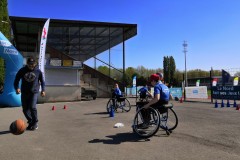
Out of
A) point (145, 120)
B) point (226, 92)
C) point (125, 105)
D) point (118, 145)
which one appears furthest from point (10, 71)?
point (226, 92)

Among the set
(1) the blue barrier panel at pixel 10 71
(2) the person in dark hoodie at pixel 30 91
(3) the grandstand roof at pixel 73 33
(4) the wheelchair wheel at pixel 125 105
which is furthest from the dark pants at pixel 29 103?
(3) the grandstand roof at pixel 73 33

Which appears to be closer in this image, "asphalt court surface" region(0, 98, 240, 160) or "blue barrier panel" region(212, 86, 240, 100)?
"asphalt court surface" region(0, 98, 240, 160)

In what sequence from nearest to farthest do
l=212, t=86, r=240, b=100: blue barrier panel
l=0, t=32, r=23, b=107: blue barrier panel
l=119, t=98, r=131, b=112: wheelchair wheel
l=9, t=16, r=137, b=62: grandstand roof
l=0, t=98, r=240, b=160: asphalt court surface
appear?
l=0, t=98, r=240, b=160: asphalt court surface < l=119, t=98, r=131, b=112: wheelchair wheel < l=0, t=32, r=23, b=107: blue barrier panel < l=212, t=86, r=240, b=100: blue barrier panel < l=9, t=16, r=137, b=62: grandstand roof

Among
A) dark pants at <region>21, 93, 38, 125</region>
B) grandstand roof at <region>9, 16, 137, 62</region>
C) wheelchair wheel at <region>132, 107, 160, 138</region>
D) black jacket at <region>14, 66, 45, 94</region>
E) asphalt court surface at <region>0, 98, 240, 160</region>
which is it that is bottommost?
asphalt court surface at <region>0, 98, 240, 160</region>

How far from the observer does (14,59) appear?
16.2 metres

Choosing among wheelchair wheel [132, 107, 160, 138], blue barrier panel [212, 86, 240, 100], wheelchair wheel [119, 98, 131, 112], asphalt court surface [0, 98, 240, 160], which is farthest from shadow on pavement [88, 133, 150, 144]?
blue barrier panel [212, 86, 240, 100]

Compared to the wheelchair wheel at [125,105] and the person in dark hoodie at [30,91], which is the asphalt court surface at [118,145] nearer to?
the person in dark hoodie at [30,91]

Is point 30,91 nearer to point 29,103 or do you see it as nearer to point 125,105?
point 29,103

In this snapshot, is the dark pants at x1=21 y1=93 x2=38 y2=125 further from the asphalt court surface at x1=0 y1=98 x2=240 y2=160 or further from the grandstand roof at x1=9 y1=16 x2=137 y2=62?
the grandstand roof at x1=9 y1=16 x2=137 y2=62

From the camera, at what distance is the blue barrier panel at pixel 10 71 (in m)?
15.7

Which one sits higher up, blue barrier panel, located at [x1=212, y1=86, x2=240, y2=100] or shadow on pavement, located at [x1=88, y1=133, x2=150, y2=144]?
blue barrier panel, located at [x1=212, y1=86, x2=240, y2=100]

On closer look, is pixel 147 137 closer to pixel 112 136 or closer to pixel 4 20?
pixel 112 136

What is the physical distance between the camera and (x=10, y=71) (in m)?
16.2

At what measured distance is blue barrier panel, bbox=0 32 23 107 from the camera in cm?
1568
